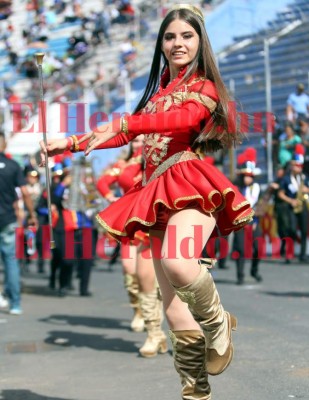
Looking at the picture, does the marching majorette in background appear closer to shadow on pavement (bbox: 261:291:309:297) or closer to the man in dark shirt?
shadow on pavement (bbox: 261:291:309:297)

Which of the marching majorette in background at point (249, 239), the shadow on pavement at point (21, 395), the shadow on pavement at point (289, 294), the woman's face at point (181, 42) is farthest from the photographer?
the marching majorette in background at point (249, 239)

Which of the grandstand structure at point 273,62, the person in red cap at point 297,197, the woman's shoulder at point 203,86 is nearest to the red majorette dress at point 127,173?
the woman's shoulder at point 203,86

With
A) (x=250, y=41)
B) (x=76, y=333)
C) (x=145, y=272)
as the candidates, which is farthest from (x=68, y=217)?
(x=250, y=41)

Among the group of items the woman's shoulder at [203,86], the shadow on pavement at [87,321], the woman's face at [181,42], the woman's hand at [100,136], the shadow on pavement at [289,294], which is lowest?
the shadow on pavement at [289,294]

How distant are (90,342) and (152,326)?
2.89 ft

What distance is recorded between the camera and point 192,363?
13.5 ft

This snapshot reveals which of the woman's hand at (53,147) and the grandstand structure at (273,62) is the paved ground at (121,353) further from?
the grandstand structure at (273,62)

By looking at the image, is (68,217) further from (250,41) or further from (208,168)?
(250,41)

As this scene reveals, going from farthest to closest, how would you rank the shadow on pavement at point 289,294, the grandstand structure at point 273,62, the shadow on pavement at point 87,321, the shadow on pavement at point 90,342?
the grandstand structure at point 273,62 → the shadow on pavement at point 289,294 → the shadow on pavement at point 87,321 → the shadow on pavement at point 90,342

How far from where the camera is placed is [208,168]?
4188 mm

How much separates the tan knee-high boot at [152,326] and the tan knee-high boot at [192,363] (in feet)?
7.15

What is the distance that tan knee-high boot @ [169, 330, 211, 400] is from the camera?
4.09 metres

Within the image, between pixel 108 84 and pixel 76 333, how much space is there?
48.0ft

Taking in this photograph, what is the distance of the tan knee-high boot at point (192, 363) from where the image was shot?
409cm
